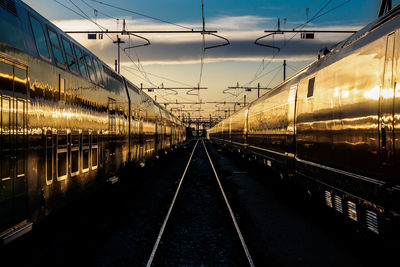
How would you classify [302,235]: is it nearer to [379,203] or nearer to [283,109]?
[379,203]

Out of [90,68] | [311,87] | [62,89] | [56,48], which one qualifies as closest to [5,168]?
[62,89]

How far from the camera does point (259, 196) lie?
1212 cm

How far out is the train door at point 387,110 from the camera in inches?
172

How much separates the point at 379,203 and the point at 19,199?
4.88m

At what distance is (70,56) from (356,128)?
5.74 metres

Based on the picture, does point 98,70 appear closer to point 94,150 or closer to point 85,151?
point 94,150

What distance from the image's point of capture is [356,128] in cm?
543

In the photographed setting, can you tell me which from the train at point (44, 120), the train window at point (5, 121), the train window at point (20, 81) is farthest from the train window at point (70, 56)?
the train window at point (5, 121)

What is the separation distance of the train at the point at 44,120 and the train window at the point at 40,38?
20mm

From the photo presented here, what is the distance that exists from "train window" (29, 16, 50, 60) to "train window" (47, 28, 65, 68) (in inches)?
13.7

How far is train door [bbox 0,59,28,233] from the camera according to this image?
4.62 meters

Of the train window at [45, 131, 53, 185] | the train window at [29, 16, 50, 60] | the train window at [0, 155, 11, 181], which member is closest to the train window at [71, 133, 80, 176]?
the train window at [45, 131, 53, 185]

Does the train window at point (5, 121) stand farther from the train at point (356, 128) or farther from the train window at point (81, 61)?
the train at point (356, 128)

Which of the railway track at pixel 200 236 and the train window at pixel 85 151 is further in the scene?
the train window at pixel 85 151
